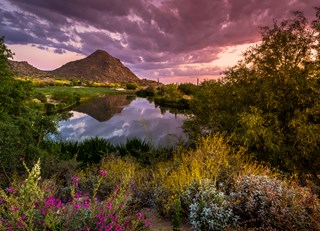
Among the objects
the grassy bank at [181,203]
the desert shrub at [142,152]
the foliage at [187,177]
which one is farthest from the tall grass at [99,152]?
the foliage at [187,177]

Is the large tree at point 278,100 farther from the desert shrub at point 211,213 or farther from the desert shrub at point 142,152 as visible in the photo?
the desert shrub at point 211,213

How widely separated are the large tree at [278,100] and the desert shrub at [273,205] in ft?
17.7

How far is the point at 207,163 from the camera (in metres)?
7.23

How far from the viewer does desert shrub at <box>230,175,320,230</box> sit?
16.1 ft

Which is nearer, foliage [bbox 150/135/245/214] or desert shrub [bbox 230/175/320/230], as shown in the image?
desert shrub [bbox 230/175/320/230]

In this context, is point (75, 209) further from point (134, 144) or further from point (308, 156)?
point (308, 156)

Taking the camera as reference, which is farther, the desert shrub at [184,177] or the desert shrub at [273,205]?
the desert shrub at [184,177]

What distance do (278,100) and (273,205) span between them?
8.13 m

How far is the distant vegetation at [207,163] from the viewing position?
14.9 ft

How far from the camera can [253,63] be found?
1358 cm

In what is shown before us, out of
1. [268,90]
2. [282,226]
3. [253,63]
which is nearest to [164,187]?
[282,226]

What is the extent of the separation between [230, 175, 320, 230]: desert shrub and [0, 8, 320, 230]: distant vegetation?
0.02 meters

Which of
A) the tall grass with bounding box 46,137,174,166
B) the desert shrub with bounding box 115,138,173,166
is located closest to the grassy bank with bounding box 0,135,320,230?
the tall grass with bounding box 46,137,174,166

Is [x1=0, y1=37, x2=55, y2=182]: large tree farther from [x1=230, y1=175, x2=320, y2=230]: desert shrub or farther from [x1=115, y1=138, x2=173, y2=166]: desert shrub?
[x1=230, y1=175, x2=320, y2=230]: desert shrub
